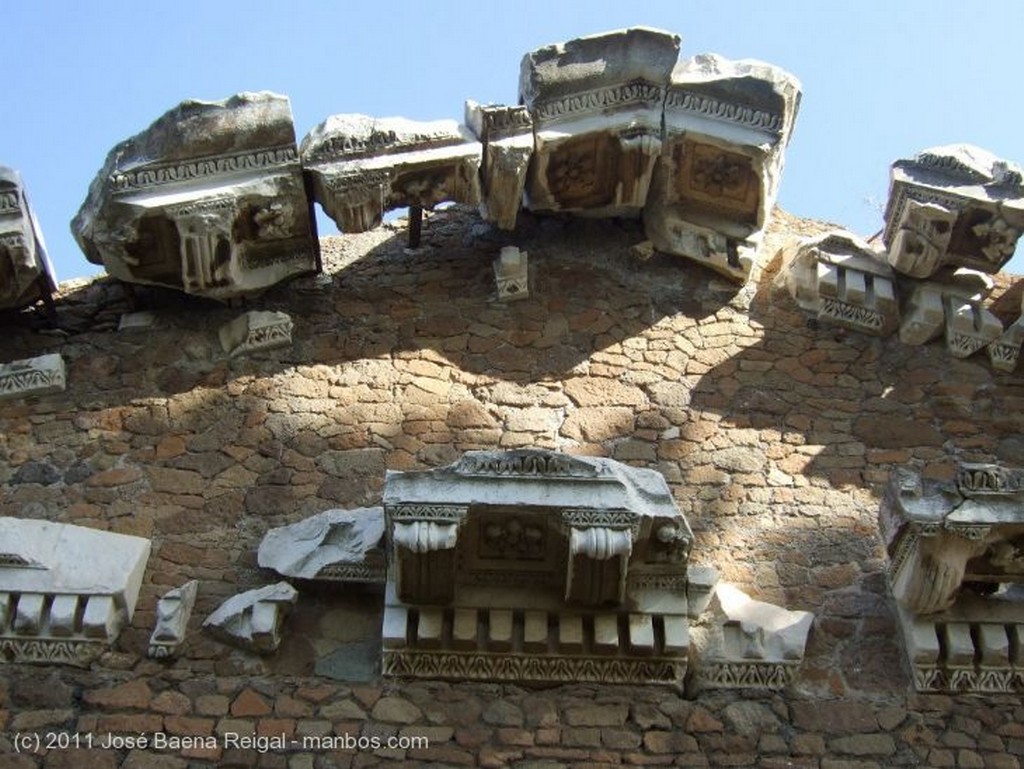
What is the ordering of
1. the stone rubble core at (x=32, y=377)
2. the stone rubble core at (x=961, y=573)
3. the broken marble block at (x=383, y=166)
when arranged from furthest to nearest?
the broken marble block at (x=383, y=166) → the stone rubble core at (x=32, y=377) → the stone rubble core at (x=961, y=573)

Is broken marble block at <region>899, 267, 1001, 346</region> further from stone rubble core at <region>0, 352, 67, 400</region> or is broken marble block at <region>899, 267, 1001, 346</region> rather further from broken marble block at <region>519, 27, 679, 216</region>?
stone rubble core at <region>0, 352, 67, 400</region>

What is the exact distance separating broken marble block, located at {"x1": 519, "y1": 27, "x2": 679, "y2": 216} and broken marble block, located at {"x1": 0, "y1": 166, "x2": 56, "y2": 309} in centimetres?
209

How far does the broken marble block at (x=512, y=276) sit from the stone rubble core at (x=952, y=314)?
1.62 m

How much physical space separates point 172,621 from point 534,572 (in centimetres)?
125

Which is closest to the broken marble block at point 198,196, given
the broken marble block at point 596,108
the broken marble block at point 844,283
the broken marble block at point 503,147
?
the broken marble block at point 503,147

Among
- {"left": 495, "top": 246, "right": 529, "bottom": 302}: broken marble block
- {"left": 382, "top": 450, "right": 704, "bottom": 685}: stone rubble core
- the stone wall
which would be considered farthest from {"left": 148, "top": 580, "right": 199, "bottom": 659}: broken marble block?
{"left": 495, "top": 246, "right": 529, "bottom": 302}: broken marble block

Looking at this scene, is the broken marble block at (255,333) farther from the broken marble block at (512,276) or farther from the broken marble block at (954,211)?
the broken marble block at (954,211)

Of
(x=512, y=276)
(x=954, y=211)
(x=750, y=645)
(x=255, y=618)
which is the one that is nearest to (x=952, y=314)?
(x=954, y=211)

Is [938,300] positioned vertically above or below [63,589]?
above

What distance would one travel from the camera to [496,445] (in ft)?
23.6

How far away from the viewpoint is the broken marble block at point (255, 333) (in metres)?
7.64

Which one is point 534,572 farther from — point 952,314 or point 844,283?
Answer: point 952,314

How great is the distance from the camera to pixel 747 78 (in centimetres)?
797

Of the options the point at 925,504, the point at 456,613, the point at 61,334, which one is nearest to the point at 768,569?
the point at 925,504
